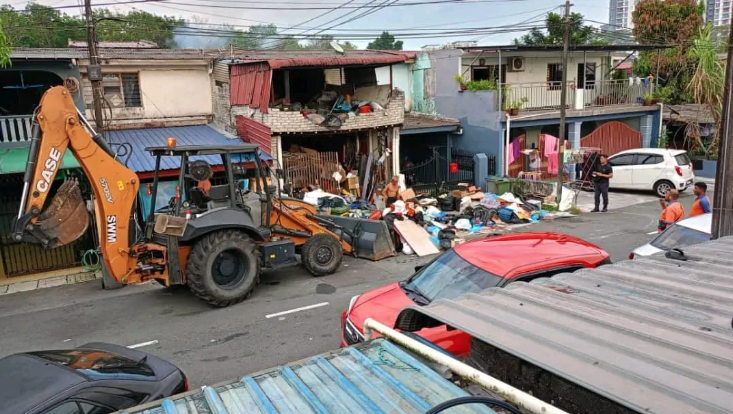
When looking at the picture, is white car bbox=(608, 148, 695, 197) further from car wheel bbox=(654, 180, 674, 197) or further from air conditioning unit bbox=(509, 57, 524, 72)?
air conditioning unit bbox=(509, 57, 524, 72)

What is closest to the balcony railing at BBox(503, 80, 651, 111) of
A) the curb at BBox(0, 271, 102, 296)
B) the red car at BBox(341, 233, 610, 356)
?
the red car at BBox(341, 233, 610, 356)

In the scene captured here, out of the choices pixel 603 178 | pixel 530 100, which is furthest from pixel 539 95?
pixel 603 178

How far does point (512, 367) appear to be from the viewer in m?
3.18

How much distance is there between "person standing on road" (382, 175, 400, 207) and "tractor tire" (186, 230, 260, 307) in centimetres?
728

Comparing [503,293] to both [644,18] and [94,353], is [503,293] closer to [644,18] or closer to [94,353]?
[94,353]

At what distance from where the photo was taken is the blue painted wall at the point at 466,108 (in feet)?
66.6

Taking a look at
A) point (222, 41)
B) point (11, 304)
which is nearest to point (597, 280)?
point (11, 304)

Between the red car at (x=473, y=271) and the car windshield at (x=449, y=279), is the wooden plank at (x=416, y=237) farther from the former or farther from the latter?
the car windshield at (x=449, y=279)

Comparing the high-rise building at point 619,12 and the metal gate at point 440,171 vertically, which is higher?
the high-rise building at point 619,12

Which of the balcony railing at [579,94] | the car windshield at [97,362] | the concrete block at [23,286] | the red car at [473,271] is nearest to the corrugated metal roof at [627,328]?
the red car at [473,271]

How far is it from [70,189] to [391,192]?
9.16 metres

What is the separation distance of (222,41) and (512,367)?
38.3 meters

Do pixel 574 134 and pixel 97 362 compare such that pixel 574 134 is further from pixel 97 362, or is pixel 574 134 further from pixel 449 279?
pixel 97 362

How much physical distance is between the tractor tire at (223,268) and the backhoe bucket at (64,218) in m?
1.90
